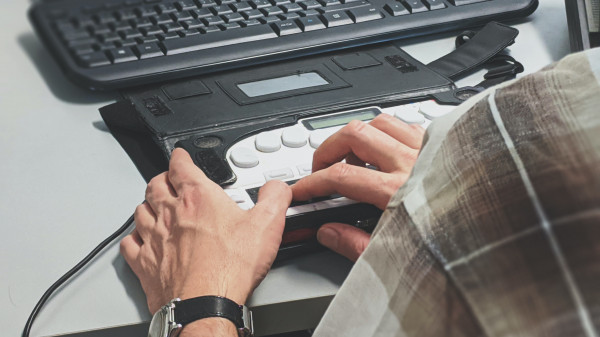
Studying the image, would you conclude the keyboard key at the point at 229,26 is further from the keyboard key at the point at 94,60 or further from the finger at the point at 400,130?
the finger at the point at 400,130

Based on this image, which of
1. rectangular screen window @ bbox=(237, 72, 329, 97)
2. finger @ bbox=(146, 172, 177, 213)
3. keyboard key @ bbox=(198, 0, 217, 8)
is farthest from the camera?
keyboard key @ bbox=(198, 0, 217, 8)

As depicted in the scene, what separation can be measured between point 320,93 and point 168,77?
0.53 feet

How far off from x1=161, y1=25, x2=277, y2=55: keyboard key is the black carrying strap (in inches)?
7.5

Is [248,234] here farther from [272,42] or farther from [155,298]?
[272,42]

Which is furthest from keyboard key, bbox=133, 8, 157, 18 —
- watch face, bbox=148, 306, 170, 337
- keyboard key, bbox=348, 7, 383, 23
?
watch face, bbox=148, 306, 170, 337

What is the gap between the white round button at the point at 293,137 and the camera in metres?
0.66

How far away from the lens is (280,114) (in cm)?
71

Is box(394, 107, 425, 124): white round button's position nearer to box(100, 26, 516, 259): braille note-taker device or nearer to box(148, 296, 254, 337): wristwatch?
box(100, 26, 516, 259): braille note-taker device

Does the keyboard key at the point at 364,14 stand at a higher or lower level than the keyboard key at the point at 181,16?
lower

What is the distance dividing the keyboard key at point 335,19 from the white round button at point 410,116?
19 cm

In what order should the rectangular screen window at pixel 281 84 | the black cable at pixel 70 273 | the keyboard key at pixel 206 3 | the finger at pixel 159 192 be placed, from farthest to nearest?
the keyboard key at pixel 206 3
the rectangular screen window at pixel 281 84
the finger at pixel 159 192
the black cable at pixel 70 273

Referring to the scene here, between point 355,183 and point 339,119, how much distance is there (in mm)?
147

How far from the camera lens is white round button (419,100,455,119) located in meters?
0.70

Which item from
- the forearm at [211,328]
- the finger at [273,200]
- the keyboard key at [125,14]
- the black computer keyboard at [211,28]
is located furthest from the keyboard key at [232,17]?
the forearm at [211,328]
